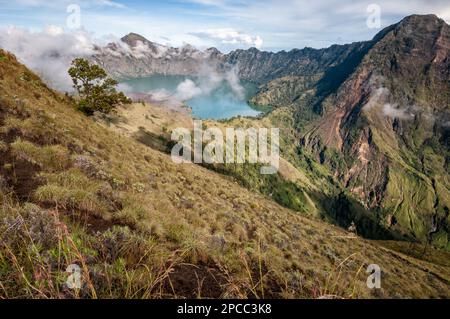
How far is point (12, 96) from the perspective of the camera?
17.6 m

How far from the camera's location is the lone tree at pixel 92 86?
42.9 meters

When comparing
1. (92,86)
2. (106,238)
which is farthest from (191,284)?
(92,86)

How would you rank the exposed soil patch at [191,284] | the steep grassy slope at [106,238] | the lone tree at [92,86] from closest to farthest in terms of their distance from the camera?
the steep grassy slope at [106,238]
the exposed soil patch at [191,284]
the lone tree at [92,86]

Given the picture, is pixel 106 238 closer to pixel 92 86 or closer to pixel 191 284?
pixel 191 284

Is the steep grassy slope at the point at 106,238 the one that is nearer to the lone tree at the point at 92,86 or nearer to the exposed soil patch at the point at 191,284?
the exposed soil patch at the point at 191,284

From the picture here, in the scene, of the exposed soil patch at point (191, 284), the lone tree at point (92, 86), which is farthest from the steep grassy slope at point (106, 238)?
the lone tree at point (92, 86)

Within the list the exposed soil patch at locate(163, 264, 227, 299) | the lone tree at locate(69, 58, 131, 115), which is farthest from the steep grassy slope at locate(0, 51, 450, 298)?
the lone tree at locate(69, 58, 131, 115)

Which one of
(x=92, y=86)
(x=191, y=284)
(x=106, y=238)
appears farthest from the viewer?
(x=92, y=86)

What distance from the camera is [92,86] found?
4638cm

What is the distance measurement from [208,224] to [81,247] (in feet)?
25.7

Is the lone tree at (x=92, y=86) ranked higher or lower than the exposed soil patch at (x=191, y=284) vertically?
higher

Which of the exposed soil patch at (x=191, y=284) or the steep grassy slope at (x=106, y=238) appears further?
the exposed soil patch at (x=191, y=284)
